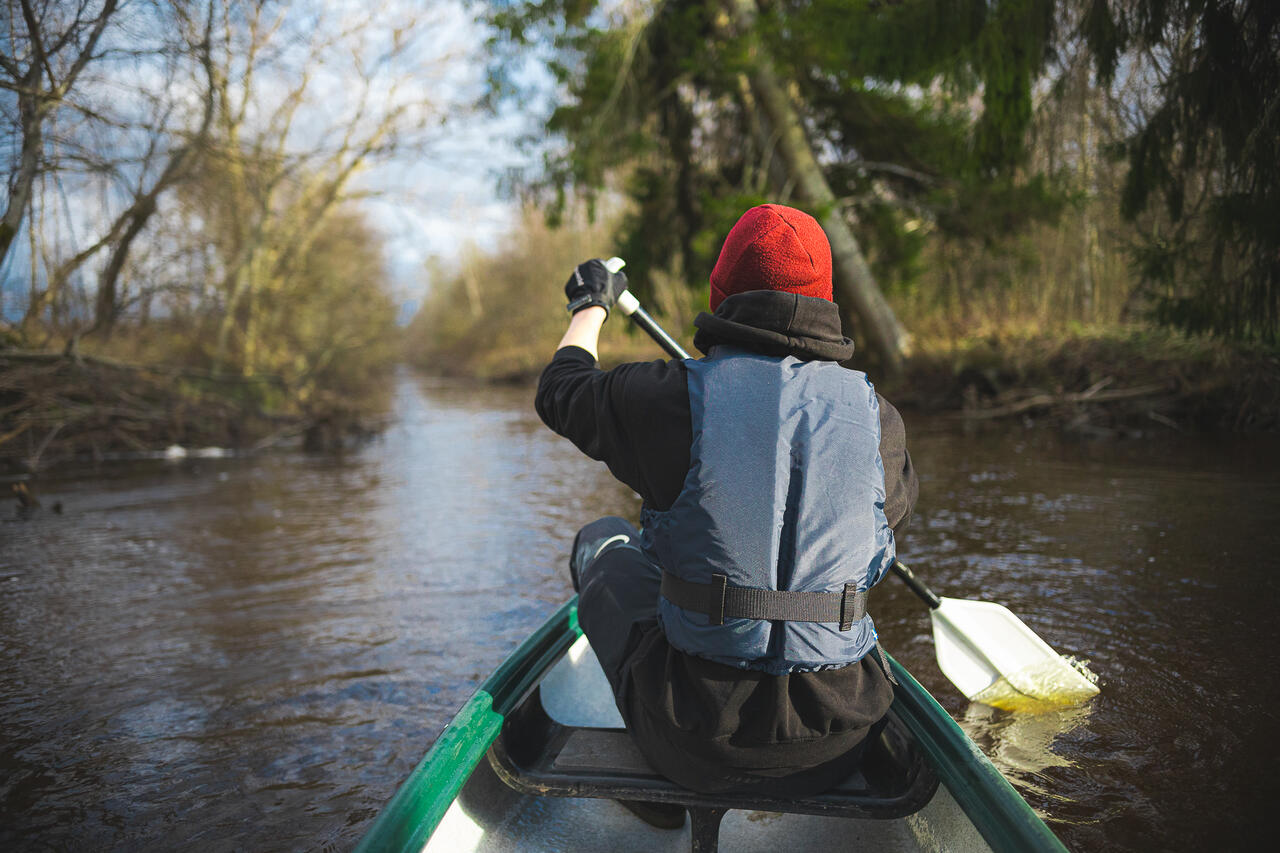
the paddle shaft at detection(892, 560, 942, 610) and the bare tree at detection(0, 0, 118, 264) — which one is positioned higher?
the bare tree at detection(0, 0, 118, 264)

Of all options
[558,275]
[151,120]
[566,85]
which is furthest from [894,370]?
[558,275]

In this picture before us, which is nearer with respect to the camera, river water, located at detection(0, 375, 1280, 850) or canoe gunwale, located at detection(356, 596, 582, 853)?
canoe gunwale, located at detection(356, 596, 582, 853)

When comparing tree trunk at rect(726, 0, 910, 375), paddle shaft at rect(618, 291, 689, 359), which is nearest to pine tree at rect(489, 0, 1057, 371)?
tree trunk at rect(726, 0, 910, 375)

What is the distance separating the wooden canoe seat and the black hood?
101 centimetres

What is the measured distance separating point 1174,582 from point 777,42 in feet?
Result: 26.3

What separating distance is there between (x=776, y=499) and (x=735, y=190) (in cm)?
1133

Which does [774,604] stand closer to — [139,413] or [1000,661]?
[1000,661]

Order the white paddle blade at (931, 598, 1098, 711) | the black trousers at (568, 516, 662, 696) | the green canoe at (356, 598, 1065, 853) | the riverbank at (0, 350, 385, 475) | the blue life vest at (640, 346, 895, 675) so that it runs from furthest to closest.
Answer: the riverbank at (0, 350, 385, 475) < the white paddle blade at (931, 598, 1098, 711) < the black trousers at (568, 516, 662, 696) < the green canoe at (356, 598, 1065, 853) < the blue life vest at (640, 346, 895, 675)

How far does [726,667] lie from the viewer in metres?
1.72

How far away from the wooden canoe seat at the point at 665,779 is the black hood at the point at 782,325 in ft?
3.32

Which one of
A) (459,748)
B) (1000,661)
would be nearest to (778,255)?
(459,748)

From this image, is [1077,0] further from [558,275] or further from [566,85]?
[558,275]

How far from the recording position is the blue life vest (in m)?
1.63

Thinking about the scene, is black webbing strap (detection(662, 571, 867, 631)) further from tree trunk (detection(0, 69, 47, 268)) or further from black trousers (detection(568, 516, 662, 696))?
tree trunk (detection(0, 69, 47, 268))
